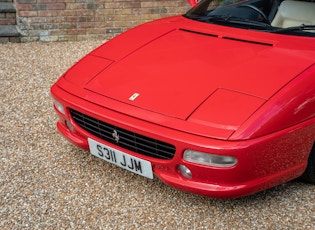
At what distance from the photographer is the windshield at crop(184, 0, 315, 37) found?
303 cm

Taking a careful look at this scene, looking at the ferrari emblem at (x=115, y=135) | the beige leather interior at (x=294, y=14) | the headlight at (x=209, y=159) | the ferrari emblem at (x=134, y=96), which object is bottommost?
the ferrari emblem at (x=115, y=135)

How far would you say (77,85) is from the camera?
287 centimetres

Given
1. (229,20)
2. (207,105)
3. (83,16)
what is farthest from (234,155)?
(83,16)

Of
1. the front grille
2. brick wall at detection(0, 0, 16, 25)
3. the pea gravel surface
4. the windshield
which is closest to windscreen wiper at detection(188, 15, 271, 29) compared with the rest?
the windshield

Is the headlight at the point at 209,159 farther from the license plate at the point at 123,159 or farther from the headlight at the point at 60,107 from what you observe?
the headlight at the point at 60,107

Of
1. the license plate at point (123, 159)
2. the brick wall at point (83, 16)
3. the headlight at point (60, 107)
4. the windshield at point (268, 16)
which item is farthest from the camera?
the brick wall at point (83, 16)

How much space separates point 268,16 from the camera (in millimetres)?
3277

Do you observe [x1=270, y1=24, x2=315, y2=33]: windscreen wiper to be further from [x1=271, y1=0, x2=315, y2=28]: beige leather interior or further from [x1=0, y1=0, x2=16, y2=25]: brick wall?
[x1=0, y1=0, x2=16, y2=25]: brick wall

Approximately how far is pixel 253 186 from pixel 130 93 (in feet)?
2.92

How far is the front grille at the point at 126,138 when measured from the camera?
243 centimetres

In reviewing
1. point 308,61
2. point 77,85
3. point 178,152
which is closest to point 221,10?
point 308,61

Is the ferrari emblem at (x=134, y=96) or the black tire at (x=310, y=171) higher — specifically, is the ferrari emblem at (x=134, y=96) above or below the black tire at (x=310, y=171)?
above

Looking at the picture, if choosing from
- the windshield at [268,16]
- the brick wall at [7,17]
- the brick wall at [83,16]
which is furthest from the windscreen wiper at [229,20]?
the brick wall at [7,17]

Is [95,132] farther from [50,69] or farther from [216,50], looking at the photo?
[50,69]
